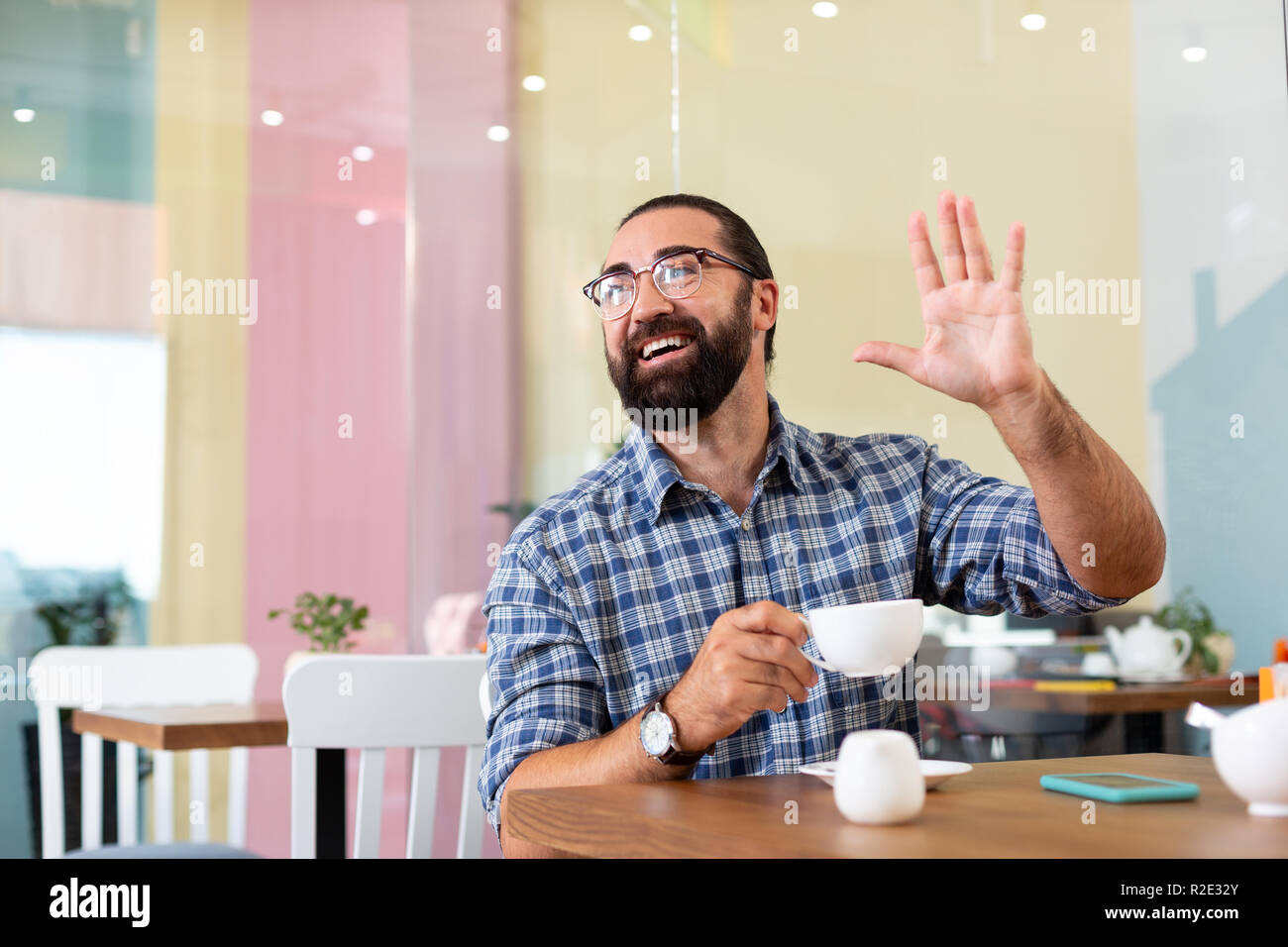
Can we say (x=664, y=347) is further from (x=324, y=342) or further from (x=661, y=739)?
(x=324, y=342)

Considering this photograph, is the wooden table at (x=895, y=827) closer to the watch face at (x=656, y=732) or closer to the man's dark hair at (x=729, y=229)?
the watch face at (x=656, y=732)

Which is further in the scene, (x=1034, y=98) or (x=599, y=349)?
(x=599, y=349)

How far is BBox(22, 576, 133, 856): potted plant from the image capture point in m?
3.21

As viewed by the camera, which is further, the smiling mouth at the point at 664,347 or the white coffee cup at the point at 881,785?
the smiling mouth at the point at 664,347

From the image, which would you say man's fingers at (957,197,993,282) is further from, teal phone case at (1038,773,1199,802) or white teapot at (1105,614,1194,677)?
white teapot at (1105,614,1194,677)

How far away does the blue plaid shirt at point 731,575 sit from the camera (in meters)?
1.29

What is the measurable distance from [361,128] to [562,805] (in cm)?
345

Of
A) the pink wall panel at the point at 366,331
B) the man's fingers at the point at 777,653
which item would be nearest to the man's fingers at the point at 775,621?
the man's fingers at the point at 777,653

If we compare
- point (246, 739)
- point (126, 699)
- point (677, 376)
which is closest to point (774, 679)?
point (677, 376)

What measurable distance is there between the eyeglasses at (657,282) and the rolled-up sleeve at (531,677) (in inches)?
15.3

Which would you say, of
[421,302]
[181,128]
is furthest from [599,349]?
[181,128]

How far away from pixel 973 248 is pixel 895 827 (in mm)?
637

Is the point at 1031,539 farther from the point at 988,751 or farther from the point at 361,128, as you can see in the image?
the point at 361,128
